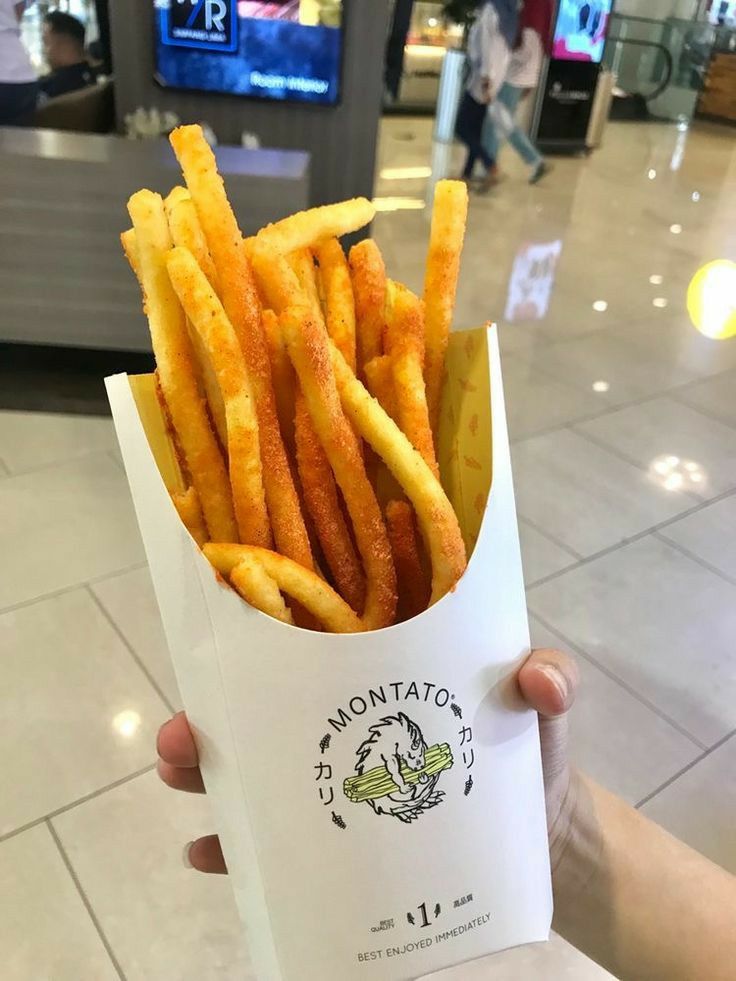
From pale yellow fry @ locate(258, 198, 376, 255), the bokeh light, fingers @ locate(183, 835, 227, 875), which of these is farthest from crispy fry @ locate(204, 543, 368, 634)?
the bokeh light

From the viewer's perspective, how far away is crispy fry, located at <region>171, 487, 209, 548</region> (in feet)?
2.27

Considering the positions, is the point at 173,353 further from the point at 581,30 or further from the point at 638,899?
the point at 581,30

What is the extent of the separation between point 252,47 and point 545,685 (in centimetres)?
360

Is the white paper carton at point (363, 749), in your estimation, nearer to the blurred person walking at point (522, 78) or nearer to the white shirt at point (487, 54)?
the white shirt at point (487, 54)

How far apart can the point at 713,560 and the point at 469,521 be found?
1966 millimetres

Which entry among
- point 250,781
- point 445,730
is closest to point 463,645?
point 445,730

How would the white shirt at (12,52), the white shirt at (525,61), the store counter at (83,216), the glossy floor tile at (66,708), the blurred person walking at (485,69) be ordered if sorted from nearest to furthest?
the glossy floor tile at (66,708)
the store counter at (83,216)
the white shirt at (12,52)
the blurred person walking at (485,69)
the white shirt at (525,61)

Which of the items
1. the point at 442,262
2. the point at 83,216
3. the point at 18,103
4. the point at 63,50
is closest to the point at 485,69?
the point at 63,50

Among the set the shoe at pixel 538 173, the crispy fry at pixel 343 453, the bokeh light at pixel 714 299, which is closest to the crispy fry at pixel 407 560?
the crispy fry at pixel 343 453

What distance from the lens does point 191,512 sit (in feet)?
2.29

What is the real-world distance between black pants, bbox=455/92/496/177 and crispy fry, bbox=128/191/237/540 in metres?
6.72

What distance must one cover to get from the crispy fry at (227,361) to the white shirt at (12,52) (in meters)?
3.39

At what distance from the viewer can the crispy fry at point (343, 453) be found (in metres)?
0.61

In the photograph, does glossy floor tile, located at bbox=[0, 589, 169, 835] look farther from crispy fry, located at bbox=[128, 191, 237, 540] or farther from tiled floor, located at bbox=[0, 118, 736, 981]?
crispy fry, located at bbox=[128, 191, 237, 540]
